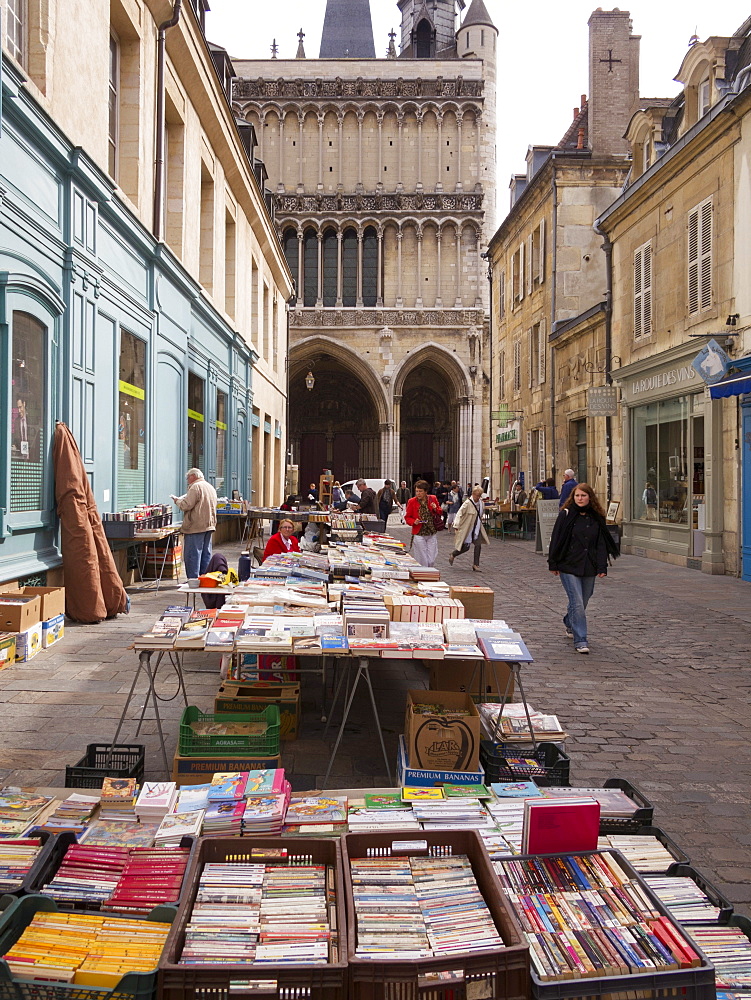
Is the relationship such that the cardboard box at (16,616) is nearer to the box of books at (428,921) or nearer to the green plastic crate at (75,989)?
the box of books at (428,921)

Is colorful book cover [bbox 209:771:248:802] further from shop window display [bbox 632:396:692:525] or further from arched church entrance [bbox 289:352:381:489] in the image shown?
arched church entrance [bbox 289:352:381:489]

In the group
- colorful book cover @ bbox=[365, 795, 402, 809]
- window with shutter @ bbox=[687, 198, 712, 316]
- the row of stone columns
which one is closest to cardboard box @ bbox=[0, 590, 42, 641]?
colorful book cover @ bbox=[365, 795, 402, 809]

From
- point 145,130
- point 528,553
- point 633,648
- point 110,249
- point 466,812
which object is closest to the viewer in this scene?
point 466,812

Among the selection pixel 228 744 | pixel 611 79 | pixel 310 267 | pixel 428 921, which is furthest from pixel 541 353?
pixel 428 921

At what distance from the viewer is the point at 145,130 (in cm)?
1047

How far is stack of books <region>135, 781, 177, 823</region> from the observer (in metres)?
2.69

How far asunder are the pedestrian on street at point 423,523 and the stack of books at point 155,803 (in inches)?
321

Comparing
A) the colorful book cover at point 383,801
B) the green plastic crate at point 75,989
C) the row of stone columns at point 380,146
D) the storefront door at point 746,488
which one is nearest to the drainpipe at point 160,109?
the storefront door at point 746,488

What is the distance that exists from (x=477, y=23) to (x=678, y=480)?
112 ft

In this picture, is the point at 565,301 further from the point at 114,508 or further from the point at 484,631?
the point at 484,631

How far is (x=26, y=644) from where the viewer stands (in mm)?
6160

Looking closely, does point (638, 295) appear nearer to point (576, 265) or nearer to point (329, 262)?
point (576, 265)

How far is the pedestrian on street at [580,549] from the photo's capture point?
287 inches

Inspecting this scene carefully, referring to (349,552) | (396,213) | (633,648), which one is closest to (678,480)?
→ (633,648)
